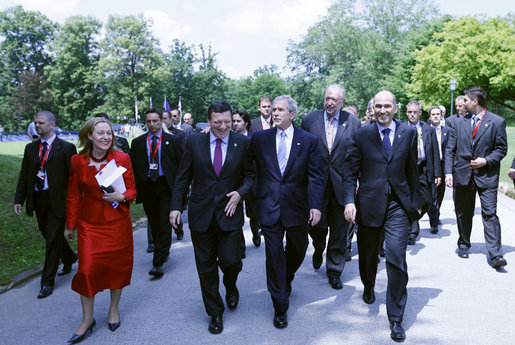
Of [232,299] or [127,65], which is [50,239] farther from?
[127,65]

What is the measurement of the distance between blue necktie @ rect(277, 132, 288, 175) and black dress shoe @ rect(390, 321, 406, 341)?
1.75 metres

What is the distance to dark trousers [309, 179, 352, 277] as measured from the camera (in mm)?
5469

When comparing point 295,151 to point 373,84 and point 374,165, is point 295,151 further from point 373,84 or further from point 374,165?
point 373,84

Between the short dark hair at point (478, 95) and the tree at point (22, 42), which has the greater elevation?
the tree at point (22, 42)

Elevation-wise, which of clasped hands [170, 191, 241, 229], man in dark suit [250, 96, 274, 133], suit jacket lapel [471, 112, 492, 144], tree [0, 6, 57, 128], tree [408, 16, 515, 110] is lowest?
clasped hands [170, 191, 241, 229]

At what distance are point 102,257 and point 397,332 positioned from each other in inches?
108

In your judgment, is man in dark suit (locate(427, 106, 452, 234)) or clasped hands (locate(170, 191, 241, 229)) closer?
clasped hands (locate(170, 191, 241, 229))

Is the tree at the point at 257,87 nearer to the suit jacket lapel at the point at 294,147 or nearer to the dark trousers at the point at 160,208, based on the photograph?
the dark trousers at the point at 160,208

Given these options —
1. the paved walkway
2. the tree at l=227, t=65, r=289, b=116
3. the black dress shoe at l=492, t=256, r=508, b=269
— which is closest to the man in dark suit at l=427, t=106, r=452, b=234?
the paved walkway

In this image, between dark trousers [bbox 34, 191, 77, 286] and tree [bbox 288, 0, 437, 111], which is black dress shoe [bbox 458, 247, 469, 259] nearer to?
dark trousers [bbox 34, 191, 77, 286]

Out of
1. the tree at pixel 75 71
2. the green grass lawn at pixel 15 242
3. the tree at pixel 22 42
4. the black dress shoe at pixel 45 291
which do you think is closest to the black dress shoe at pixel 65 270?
the green grass lawn at pixel 15 242

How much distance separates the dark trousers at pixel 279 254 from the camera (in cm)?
430

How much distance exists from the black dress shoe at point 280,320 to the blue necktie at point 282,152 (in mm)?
1389

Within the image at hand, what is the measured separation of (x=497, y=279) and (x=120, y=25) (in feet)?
192
